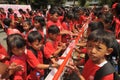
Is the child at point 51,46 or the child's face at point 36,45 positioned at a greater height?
the child's face at point 36,45

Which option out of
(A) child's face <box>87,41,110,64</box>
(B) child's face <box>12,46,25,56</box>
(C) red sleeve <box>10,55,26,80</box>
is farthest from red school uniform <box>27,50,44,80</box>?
(A) child's face <box>87,41,110,64</box>

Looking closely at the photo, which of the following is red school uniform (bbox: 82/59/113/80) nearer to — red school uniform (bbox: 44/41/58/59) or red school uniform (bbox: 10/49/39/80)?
red school uniform (bbox: 10/49/39/80)

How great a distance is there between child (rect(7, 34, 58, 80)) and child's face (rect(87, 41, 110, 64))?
1.18 meters

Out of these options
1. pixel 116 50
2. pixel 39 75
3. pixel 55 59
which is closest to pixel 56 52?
pixel 55 59

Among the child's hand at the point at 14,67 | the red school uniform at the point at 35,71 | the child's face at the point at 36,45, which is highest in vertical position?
the child's face at the point at 36,45

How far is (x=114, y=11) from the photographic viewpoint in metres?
6.68

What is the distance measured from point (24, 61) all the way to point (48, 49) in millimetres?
803

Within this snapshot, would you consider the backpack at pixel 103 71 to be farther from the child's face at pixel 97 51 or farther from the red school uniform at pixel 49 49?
the red school uniform at pixel 49 49

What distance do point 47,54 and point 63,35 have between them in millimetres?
2942

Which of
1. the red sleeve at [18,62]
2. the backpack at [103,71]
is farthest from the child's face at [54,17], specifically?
the backpack at [103,71]

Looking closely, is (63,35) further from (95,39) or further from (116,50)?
(95,39)

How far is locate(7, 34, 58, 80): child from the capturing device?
3721 mm

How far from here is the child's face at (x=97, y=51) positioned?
114 inches

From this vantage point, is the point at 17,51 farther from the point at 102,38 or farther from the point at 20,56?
the point at 102,38
